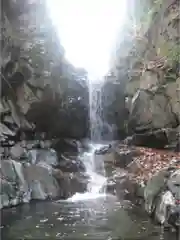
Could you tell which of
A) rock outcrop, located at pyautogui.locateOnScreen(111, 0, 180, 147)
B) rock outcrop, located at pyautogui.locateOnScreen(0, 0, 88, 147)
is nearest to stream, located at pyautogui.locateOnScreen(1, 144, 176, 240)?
rock outcrop, located at pyautogui.locateOnScreen(0, 0, 88, 147)

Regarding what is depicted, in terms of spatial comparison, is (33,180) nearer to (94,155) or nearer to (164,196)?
(94,155)

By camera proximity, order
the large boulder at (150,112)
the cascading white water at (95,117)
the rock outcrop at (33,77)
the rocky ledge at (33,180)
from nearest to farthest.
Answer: the rocky ledge at (33,180), the rock outcrop at (33,77), the large boulder at (150,112), the cascading white water at (95,117)

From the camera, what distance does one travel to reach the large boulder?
1315cm

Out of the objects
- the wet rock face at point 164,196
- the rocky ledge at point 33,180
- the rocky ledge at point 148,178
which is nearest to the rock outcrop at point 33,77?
the rocky ledge at point 33,180

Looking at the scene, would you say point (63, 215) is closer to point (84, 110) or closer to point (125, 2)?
point (84, 110)

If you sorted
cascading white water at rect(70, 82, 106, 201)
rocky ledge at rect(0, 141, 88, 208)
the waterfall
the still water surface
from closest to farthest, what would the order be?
the still water surface
rocky ledge at rect(0, 141, 88, 208)
cascading white water at rect(70, 82, 106, 201)
the waterfall

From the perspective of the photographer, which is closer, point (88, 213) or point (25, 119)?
point (88, 213)

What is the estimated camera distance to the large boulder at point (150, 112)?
13.2 m

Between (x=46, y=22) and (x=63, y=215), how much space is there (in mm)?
8525

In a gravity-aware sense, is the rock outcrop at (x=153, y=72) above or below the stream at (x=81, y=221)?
above

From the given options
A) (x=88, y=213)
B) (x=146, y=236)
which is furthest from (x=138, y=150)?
(x=146, y=236)

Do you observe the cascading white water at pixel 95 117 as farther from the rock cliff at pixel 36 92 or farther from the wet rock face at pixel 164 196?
the wet rock face at pixel 164 196

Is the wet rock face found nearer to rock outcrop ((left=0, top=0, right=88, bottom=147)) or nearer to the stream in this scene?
the stream

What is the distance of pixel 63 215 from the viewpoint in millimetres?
7406
